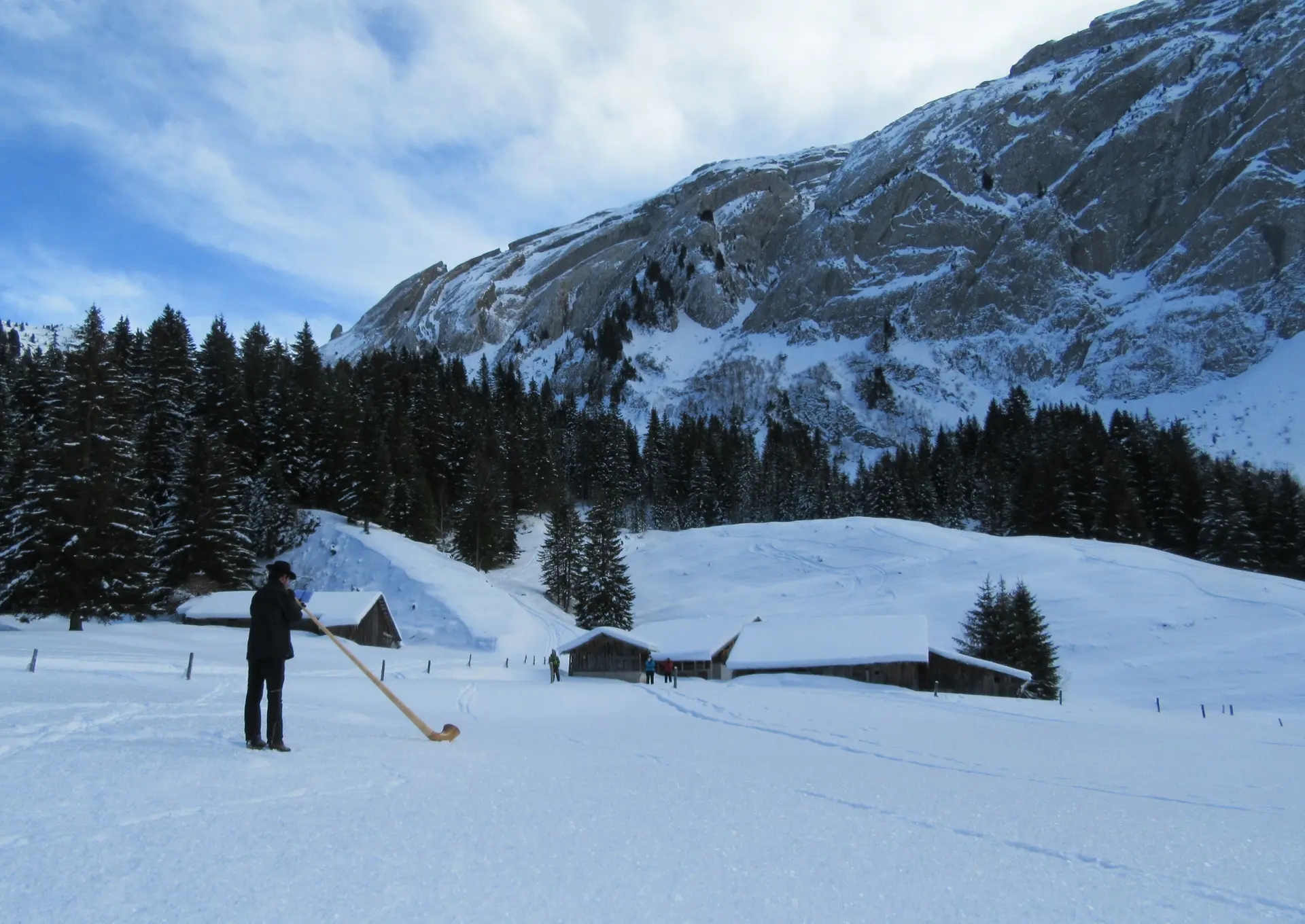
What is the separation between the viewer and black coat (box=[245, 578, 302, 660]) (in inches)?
347

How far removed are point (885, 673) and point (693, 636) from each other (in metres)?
14.3

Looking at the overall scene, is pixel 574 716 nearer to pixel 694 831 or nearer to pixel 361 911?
pixel 694 831

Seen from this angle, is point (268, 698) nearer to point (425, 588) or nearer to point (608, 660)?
point (608, 660)

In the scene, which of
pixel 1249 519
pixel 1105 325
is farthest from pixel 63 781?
pixel 1105 325

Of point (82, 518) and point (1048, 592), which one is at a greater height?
point (82, 518)

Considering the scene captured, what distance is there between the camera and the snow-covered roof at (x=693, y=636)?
46.8 m

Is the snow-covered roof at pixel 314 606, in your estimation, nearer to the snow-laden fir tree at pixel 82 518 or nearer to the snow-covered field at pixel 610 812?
the snow-laden fir tree at pixel 82 518

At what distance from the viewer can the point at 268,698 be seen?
8523 millimetres

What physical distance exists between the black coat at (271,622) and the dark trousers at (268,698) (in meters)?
0.10

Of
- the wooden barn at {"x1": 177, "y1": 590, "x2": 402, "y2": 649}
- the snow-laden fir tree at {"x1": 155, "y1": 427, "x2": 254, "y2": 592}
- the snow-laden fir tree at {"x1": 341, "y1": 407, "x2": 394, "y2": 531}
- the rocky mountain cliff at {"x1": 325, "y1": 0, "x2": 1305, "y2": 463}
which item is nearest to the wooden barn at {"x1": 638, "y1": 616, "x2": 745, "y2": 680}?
the wooden barn at {"x1": 177, "y1": 590, "x2": 402, "y2": 649}

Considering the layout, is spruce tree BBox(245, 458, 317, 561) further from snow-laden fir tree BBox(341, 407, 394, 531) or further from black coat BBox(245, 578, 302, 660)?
black coat BBox(245, 578, 302, 660)

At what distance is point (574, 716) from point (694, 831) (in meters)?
13.2

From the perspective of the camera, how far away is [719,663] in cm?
4684

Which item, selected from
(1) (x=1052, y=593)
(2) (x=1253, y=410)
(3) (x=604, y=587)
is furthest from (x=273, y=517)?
(2) (x=1253, y=410)
